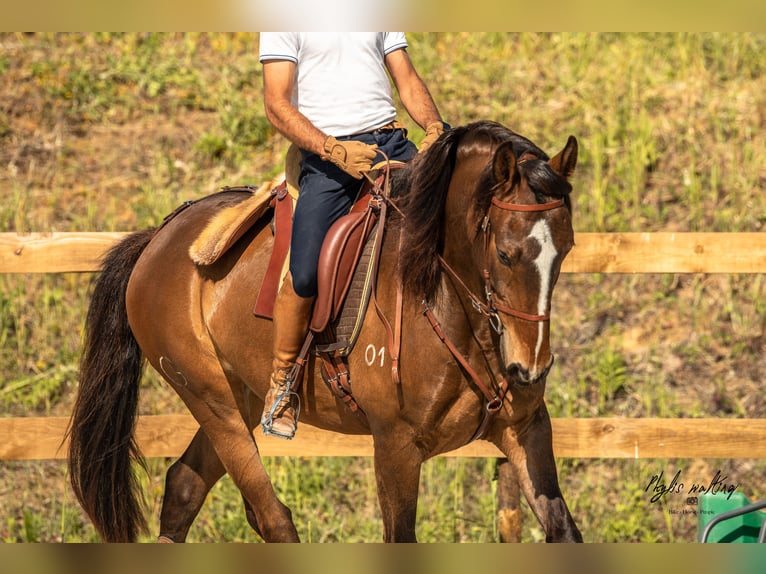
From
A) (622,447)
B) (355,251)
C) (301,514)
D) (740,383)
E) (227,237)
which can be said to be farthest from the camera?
(740,383)

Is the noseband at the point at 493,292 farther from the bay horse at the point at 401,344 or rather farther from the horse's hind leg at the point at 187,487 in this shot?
the horse's hind leg at the point at 187,487

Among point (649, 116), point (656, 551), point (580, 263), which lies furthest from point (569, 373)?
point (656, 551)

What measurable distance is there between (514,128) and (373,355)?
562 centimetres

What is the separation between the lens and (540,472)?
372 centimetres

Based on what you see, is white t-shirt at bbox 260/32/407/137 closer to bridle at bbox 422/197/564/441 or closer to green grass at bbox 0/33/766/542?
bridle at bbox 422/197/564/441

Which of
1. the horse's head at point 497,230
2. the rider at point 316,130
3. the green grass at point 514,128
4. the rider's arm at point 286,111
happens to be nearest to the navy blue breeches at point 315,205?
the rider at point 316,130

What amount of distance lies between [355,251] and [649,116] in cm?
574

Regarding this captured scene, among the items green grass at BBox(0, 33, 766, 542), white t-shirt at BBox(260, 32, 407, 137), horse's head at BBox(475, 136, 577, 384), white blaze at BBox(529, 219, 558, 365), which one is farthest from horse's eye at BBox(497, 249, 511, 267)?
green grass at BBox(0, 33, 766, 542)

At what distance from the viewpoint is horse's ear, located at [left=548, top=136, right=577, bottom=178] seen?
3.46 metres

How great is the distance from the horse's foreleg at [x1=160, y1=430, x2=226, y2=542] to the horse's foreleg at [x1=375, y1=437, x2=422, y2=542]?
1400mm

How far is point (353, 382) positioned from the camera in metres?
3.88

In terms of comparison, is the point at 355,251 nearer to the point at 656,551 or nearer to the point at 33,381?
the point at 656,551

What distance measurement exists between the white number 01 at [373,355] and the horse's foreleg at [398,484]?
322mm

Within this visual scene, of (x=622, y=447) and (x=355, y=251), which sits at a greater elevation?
(x=355, y=251)
